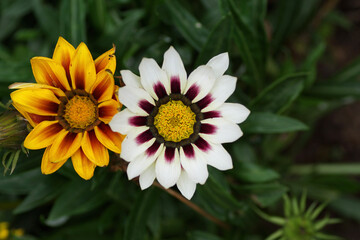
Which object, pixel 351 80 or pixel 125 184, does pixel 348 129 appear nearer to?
pixel 351 80

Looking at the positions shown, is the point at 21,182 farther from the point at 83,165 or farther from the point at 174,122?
the point at 174,122

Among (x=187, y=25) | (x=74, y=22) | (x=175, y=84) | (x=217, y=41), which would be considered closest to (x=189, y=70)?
(x=187, y=25)

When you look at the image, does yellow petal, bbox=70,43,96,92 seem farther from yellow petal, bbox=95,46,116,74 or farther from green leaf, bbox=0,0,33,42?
green leaf, bbox=0,0,33,42

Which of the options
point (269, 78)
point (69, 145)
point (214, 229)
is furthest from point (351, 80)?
point (69, 145)

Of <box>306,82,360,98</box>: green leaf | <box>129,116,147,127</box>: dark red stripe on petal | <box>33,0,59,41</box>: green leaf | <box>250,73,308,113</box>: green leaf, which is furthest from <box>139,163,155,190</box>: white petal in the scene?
<box>306,82,360,98</box>: green leaf

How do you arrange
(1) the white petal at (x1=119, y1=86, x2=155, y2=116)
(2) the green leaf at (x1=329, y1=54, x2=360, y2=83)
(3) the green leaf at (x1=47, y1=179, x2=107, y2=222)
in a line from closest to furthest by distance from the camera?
(1) the white petal at (x1=119, y1=86, x2=155, y2=116) < (3) the green leaf at (x1=47, y1=179, x2=107, y2=222) < (2) the green leaf at (x1=329, y1=54, x2=360, y2=83)
